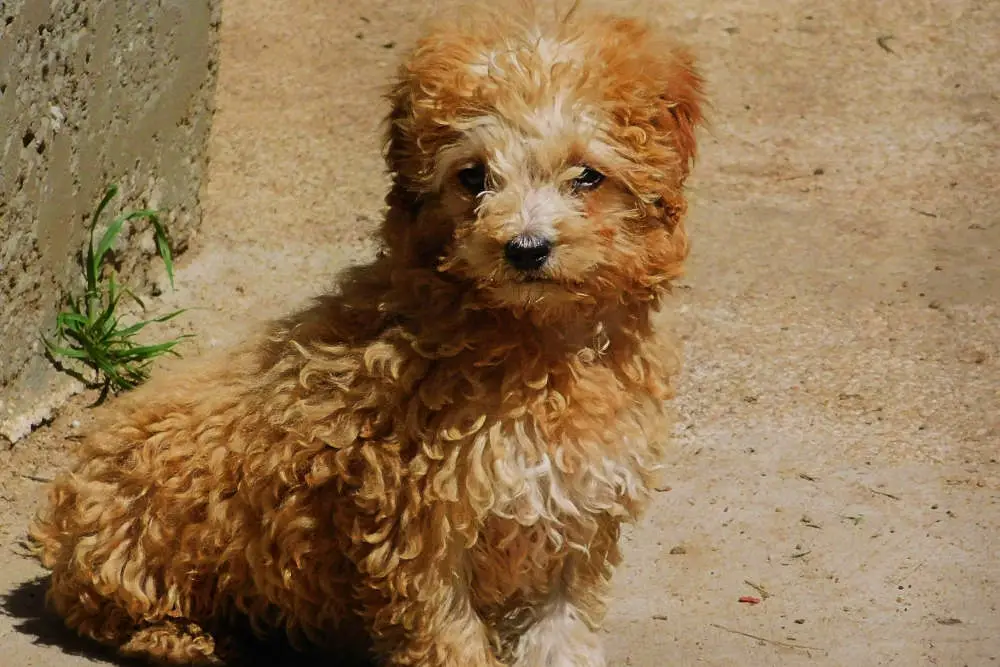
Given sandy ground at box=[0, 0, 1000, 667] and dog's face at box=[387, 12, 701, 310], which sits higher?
dog's face at box=[387, 12, 701, 310]

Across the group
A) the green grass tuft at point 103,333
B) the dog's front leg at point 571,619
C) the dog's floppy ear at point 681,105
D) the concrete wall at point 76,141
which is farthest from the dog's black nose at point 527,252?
the green grass tuft at point 103,333

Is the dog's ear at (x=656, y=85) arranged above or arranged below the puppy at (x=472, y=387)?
above

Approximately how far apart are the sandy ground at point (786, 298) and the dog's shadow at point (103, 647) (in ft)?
0.07

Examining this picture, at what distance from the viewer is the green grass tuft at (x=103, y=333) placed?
7055 mm

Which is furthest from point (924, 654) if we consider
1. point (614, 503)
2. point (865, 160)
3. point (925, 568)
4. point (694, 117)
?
point (865, 160)

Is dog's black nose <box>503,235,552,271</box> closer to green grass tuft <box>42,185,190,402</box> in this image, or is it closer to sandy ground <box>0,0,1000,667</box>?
sandy ground <box>0,0,1000,667</box>

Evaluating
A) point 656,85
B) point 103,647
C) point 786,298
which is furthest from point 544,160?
point 786,298

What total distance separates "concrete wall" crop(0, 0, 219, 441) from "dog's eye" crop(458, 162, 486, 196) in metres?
2.62

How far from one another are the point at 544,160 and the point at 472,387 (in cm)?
71

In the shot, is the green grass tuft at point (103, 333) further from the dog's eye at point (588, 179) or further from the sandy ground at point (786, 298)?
the dog's eye at point (588, 179)

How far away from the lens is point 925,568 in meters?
6.20

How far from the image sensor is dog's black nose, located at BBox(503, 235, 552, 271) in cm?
428

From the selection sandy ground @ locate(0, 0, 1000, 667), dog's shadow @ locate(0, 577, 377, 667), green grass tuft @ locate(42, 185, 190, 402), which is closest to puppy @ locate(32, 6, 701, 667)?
dog's shadow @ locate(0, 577, 377, 667)

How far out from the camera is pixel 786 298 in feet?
26.1
